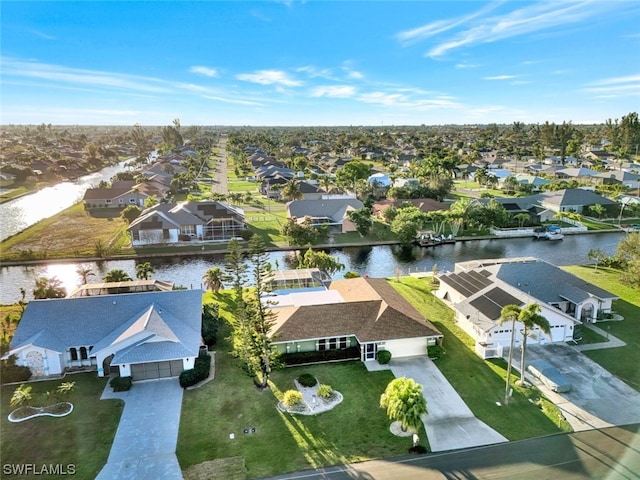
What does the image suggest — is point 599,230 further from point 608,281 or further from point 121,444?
point 121,444

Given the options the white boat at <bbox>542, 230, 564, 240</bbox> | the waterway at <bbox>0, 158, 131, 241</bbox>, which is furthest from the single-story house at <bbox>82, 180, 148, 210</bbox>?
the white boat at <bbox>542, 230, 564, 240</bbox>

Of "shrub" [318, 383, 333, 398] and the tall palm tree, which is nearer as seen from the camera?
"shrub" [318, 383, 333, 398]

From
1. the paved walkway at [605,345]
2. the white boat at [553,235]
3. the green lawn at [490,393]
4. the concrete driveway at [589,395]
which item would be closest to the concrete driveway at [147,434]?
the green lawn at [490,393]

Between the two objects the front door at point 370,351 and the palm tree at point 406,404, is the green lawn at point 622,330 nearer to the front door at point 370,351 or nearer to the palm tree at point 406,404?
the front door at point 370,351

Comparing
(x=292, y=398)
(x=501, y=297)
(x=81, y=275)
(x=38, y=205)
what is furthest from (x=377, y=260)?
(x=38, y=205)

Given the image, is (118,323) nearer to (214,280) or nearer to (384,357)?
(214,280)

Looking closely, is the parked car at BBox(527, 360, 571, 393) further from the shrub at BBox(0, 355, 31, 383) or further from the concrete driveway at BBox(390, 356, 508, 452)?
the shrub at BBox(0, 355, 31, 383)
